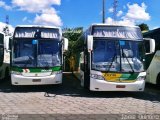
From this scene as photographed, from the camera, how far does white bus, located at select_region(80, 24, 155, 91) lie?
15.7 m

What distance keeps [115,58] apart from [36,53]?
379 cm

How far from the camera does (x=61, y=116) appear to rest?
11.1 m

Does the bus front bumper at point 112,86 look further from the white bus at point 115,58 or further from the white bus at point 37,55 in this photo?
the white bus at point 37,55

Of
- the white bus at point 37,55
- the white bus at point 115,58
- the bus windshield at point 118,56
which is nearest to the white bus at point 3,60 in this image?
the white bus at point 37,55

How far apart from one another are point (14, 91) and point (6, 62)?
718cm

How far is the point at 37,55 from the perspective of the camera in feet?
57.5

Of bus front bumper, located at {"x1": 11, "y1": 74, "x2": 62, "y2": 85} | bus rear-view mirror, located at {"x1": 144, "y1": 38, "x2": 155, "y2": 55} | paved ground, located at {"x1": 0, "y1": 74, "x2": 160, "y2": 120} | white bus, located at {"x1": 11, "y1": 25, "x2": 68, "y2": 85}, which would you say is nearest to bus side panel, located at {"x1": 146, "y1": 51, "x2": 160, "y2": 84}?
bus rear-view mirror, located at {"x1": 144, "y1": 38, "x2": 155, "y2": 55}

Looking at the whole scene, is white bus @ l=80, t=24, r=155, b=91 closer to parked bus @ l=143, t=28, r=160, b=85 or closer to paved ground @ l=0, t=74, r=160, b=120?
paved ground @ l=0, t=74, r=160, b=120

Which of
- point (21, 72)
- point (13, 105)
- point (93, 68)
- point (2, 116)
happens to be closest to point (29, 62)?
point (21, 72)

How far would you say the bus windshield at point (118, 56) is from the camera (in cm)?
1590

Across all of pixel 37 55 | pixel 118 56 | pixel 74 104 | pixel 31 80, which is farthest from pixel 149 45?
pixel 31 80

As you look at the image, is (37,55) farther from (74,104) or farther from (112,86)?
(74,104)

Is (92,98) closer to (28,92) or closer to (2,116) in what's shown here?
(28,92)

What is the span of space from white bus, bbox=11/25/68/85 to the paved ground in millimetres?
672
